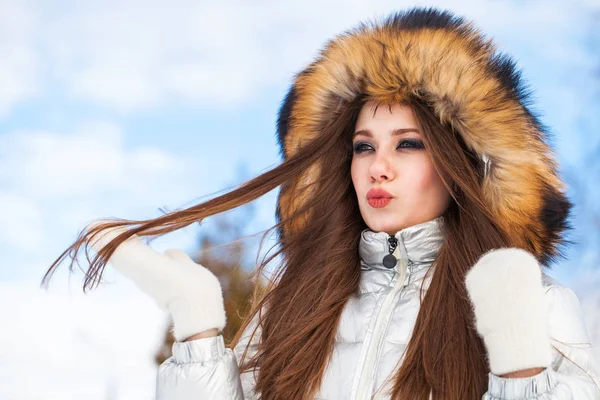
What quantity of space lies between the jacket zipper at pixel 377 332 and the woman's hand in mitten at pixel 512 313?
491 millimetres

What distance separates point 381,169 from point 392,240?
0.28 metres

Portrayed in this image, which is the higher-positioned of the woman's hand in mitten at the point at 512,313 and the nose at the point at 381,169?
the nose at the point at 381,169

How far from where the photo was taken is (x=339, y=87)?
10.9ft

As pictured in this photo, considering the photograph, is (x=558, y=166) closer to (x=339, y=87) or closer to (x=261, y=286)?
(x=339, y=87)

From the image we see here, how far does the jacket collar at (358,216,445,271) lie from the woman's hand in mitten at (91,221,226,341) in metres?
0.64

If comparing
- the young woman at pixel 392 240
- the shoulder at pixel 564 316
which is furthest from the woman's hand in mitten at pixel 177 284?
the shoulder at pixel 564 316

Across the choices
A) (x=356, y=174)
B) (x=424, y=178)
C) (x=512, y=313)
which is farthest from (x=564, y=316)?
(x=356, y=174)

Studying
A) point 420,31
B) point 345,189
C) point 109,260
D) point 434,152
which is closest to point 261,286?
point 345,189

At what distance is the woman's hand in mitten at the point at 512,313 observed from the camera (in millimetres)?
2369

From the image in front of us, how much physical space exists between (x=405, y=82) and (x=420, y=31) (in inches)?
8.8

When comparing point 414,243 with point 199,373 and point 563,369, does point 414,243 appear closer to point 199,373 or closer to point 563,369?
point 563,369

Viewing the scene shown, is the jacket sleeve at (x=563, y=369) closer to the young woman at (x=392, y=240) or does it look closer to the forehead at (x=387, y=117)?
the young woman at (x=392, y=240)

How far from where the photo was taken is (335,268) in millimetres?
3236

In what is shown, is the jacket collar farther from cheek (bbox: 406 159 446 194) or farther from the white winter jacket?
cheek (bbox: 406 159 446 194)
